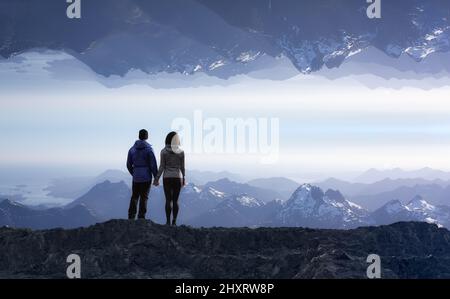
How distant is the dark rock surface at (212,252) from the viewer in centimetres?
2402

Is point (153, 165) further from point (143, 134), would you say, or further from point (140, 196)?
point (140, 196)

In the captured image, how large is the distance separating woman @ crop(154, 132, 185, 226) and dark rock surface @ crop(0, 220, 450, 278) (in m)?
2.38

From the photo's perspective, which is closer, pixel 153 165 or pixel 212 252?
pixel 153 165

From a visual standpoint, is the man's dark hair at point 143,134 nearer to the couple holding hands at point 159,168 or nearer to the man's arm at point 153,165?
the couple holding hands at point 159,168

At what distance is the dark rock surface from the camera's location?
78.8 feet

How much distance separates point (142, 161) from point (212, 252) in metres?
4.25

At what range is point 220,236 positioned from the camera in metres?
26.0

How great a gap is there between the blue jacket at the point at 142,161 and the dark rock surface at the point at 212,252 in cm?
242

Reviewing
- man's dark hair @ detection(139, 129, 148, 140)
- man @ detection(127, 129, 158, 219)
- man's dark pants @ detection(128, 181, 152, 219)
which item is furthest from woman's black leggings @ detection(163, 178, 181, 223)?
man's dark hair @ detection(139, 129, 148, 140)

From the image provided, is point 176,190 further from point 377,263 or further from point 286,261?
point 377,263

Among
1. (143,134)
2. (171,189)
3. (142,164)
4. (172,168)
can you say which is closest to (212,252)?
(171,189)

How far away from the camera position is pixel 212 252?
25.3 meters

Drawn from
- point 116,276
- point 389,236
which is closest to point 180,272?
point 116,276

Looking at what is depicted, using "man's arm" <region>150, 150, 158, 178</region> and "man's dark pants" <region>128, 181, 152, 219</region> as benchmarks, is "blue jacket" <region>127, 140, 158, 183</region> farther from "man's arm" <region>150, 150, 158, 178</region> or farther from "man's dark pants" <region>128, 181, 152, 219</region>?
"man's dark pants" <region>128, 181, 152, 219</region>
